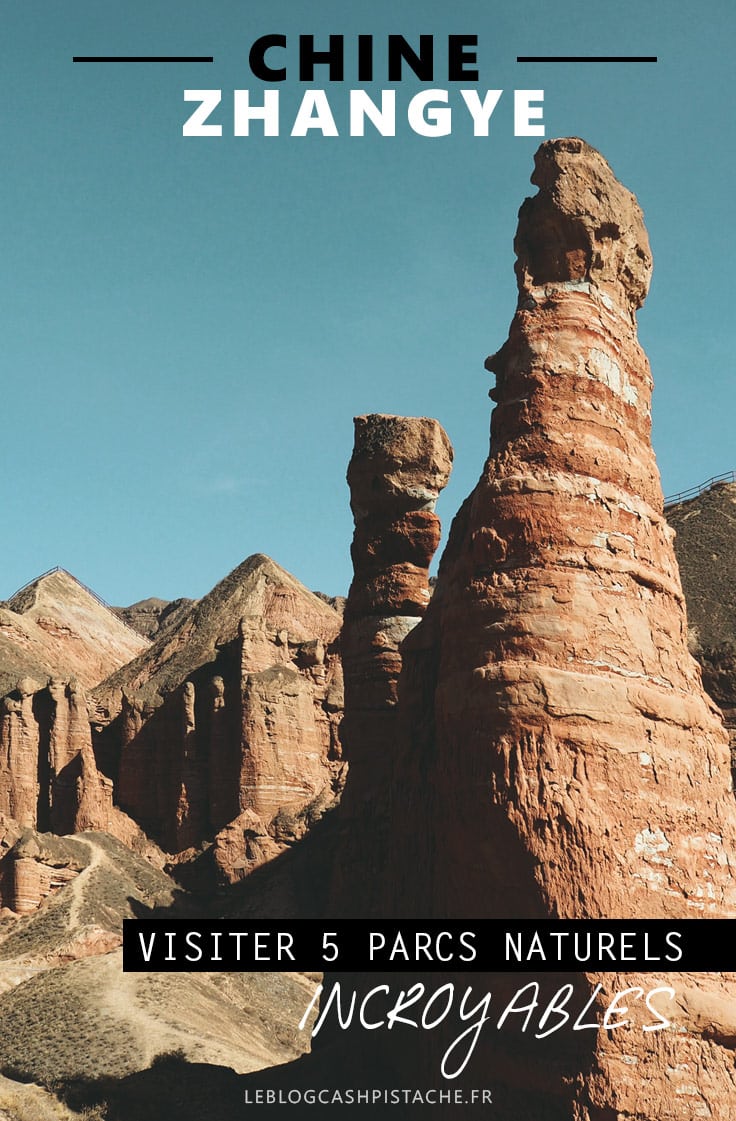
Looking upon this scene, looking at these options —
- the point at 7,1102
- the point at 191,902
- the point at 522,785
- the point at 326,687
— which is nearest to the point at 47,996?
the point at 7,1102

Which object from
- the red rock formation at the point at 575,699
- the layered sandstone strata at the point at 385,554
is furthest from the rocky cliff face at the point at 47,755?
the red rock formation at the point at 575,699

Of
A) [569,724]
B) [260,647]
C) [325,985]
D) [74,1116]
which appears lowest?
[74,1116]

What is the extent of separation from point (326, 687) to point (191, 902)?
15771mm

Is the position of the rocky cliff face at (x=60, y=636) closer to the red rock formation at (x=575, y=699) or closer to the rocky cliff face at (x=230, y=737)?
the rocky cliff face at (x=230, y=737)

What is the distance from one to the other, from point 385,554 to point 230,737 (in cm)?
2619

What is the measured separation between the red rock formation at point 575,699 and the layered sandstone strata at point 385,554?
30.5 feet

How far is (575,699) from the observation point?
26281 millimetres

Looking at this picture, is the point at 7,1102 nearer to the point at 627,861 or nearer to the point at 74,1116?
the point at 74,1116

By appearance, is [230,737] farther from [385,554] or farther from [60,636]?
[385,554]

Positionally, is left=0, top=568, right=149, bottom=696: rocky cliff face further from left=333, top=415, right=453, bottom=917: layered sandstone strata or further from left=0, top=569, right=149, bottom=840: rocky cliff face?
left=333, top=415, right=453, bottom=917: layered sandstone strata

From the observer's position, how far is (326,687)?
69.9 m

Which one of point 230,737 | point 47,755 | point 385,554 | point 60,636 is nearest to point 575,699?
point 385,554

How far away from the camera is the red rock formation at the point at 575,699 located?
81.9 feet

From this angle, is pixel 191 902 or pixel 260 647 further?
pixel 260 647
